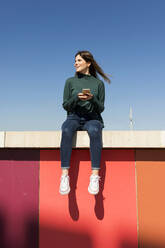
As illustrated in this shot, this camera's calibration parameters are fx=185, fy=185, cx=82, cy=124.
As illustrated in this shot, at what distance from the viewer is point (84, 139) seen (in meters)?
2.28

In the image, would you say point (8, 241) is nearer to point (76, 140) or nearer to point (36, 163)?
point (36, 163)

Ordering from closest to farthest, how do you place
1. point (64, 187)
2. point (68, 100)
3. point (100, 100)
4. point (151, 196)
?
point (64, 187)
point (151, 196)
point (68, 100)
point (100, 100)

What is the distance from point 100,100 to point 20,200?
5.87ft

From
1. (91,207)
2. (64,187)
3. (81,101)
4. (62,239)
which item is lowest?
(62,239)

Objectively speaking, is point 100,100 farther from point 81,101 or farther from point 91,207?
point 91,207

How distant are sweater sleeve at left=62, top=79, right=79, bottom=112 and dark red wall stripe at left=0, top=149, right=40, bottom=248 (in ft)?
2.47

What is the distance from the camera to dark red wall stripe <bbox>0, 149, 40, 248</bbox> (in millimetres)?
2508

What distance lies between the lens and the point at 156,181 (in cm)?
224

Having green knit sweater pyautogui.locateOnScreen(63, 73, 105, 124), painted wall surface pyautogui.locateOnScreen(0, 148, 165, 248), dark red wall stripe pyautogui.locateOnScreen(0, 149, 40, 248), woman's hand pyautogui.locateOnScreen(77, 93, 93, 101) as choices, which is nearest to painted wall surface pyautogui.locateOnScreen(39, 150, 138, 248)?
painted wall surface pyautogui.locateOnScreen(0, 148, 165, 248)

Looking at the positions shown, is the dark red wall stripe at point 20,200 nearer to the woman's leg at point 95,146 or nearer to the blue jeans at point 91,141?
the blue jeans at point 91,141

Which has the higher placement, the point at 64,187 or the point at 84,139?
the point at 84,139

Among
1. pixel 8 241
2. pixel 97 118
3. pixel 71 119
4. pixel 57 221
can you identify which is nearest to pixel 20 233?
pixel 8 241

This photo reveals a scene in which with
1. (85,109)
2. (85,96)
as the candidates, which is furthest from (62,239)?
(85,96)

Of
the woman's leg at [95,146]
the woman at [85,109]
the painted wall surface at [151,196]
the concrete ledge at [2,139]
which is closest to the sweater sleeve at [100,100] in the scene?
the woman at [85,109]
